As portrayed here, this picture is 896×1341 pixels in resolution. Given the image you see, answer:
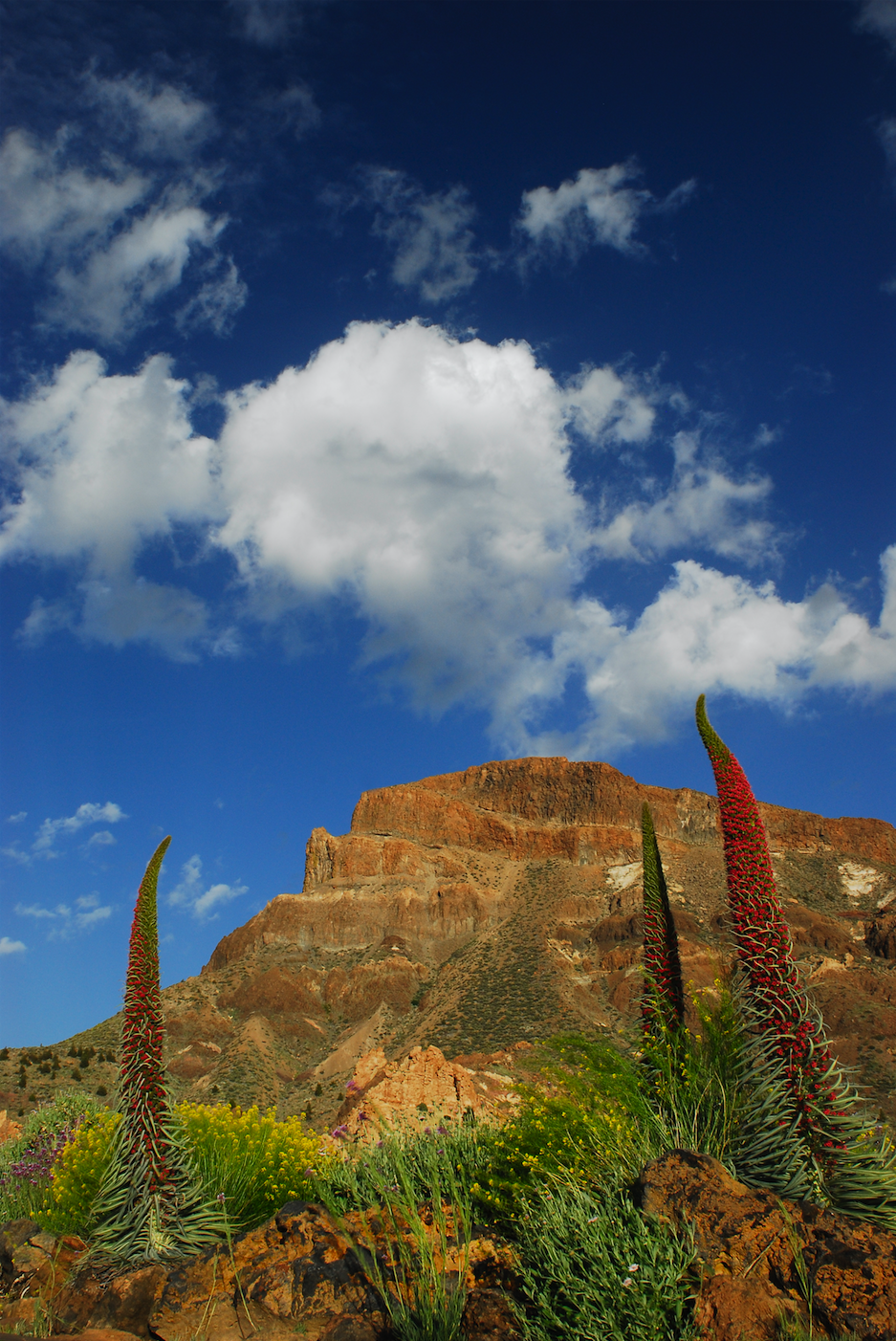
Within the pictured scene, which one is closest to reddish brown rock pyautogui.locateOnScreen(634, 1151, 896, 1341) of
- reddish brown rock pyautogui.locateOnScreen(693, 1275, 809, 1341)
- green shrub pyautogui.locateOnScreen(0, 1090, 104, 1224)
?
reddish brown rock pyautogui.locateOnScreen(693, 1275, 809, 1341)

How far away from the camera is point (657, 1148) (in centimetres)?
823

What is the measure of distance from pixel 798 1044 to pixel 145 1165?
8712 millimetres

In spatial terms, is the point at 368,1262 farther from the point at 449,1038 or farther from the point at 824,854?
the point at 824,854

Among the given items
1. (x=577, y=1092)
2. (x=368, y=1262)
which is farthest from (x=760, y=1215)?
(x=368, y=1262)

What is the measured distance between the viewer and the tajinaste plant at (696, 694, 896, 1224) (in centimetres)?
714

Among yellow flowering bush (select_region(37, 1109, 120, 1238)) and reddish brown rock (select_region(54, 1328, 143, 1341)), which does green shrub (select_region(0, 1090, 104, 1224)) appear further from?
reddish brown rock (select_region(54, 1328, 143, 1341))

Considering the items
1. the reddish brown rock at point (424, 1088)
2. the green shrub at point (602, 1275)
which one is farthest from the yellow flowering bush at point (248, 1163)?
the reddish brown rock at point (424, 1088)

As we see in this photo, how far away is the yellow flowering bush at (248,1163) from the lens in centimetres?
1070

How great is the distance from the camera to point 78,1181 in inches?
464

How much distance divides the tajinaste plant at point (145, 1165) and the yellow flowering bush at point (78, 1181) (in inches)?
30.3

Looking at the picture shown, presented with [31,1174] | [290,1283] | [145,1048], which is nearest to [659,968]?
[290,1283]

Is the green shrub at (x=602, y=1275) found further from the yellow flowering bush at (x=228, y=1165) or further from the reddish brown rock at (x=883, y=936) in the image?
the reddish brown rock at (x=883, y=936)

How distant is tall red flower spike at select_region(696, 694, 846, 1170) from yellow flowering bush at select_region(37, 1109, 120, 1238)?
9.37m

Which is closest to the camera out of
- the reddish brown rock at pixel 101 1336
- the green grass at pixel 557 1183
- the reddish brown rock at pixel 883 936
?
the green grass at pixel 557 1183
